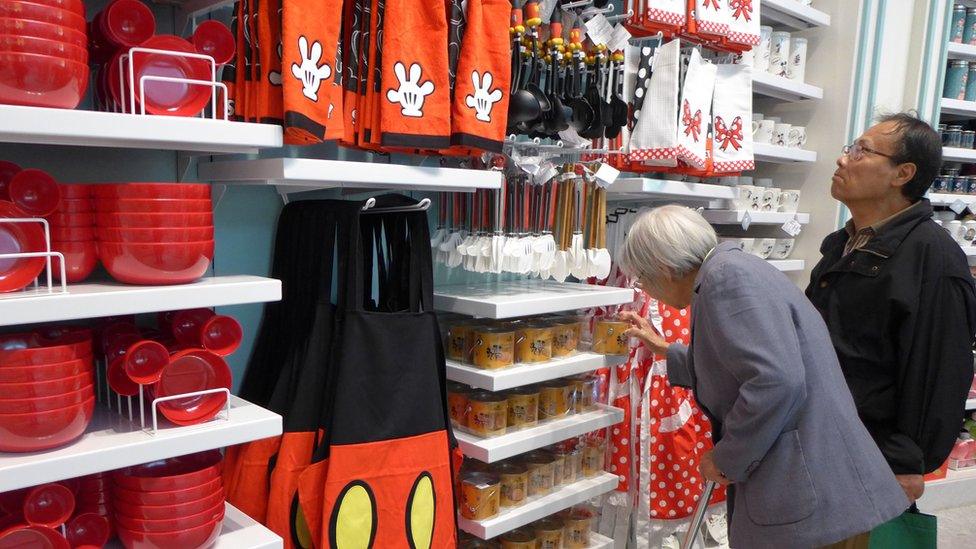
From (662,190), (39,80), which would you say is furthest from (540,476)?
(39,80)

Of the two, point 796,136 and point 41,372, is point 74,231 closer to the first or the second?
point 41,372

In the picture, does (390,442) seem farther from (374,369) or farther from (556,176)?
(556,176)

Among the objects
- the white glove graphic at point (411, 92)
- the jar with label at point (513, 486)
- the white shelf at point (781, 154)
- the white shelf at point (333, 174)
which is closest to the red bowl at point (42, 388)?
the white shelf at point (333, 174)

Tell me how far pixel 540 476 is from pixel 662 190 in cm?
102

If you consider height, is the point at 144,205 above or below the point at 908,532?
above

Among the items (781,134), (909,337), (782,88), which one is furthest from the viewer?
(781,134)

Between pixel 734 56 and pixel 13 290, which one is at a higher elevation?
pixel 734 56

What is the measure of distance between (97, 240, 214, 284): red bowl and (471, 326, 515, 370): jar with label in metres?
0.84

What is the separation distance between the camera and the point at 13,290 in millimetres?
1085

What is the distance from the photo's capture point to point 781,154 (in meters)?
2.85

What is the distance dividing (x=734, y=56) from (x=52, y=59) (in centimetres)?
229

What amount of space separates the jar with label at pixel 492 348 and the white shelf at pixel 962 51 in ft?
10.0

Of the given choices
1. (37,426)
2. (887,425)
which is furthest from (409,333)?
(887,425)

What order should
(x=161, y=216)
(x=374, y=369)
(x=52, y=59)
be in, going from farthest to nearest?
(x=374, y=369) → (x=161, y=216) → (x=52, y=59)
